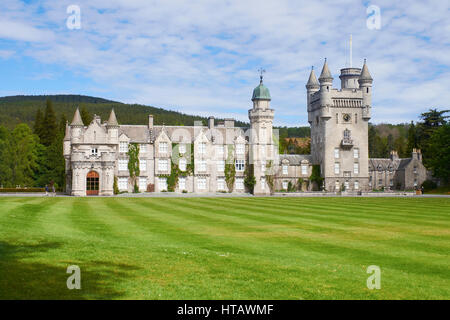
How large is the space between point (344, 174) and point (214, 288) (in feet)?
239

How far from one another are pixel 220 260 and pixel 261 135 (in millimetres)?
57708

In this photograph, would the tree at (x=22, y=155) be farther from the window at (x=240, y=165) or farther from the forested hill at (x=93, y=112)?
the forested hill at (x=93, y=112)

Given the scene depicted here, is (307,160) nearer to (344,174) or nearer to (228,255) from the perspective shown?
(344,174)

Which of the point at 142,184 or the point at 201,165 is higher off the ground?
the point at 201,165

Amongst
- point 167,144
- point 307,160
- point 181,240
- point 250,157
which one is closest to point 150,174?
point 167,144

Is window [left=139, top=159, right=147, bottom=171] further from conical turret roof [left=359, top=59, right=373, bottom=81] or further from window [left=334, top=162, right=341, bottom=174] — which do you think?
conical turret roof [left=359, top=59, right=373, bottom=81]

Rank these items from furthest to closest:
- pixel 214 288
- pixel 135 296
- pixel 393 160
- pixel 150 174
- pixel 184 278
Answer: pixel 393 160, pixel 150 174, pixel 184 278, pixel 214 288, pixel 135 296

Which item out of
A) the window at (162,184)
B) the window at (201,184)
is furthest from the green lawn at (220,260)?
the window at (201,184)

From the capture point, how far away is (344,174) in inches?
3137

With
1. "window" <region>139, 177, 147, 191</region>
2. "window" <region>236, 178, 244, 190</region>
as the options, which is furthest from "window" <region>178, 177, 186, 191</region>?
"window" <region>236, 178, 244, 190</region>

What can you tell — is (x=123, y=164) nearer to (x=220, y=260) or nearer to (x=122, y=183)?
(x=122, y=183)

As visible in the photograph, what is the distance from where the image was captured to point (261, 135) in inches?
2744

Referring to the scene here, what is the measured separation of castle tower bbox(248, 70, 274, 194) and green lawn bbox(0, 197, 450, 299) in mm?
47318

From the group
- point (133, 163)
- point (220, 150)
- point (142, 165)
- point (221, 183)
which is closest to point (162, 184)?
point (142, 165)
